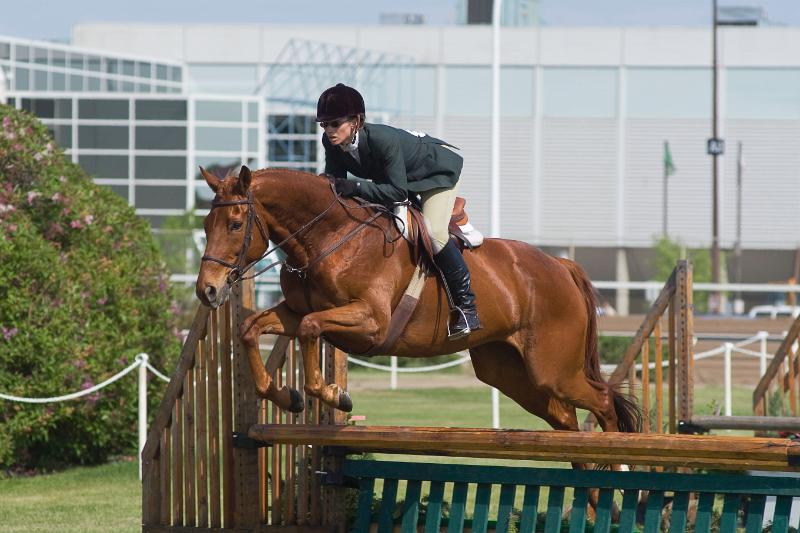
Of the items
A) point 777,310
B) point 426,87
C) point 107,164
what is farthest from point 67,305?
point 426,87

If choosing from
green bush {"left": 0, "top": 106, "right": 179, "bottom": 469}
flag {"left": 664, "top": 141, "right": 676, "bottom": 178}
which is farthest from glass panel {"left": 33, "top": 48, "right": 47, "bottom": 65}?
green bush {"left": 0, "top": 106, "right": 179, "bottom": 469}

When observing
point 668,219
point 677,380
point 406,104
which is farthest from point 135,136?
point 677,380

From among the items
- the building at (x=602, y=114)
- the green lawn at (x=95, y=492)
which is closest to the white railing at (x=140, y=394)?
the green lawn at (x=95, y=492)

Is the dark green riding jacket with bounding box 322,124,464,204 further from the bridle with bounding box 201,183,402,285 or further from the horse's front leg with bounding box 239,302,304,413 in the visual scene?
the horse's front leg with bounding box 239,302,304,413

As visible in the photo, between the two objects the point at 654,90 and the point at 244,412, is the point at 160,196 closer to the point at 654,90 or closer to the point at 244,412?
the point at 654,90

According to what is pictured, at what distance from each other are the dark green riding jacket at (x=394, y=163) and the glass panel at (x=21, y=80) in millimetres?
38950

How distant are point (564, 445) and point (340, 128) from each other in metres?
1.81

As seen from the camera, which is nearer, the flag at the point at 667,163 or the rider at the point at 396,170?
the rider at the point at 396,170

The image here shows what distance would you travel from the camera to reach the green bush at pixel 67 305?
35.1 ft

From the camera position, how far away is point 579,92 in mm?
49719

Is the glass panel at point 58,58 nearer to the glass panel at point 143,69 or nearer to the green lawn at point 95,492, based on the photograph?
the glass panel at point 143,69

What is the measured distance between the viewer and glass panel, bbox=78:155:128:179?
130 ft

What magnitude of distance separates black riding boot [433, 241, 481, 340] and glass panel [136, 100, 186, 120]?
1354 inches

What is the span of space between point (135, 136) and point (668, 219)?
2053 centimetres
